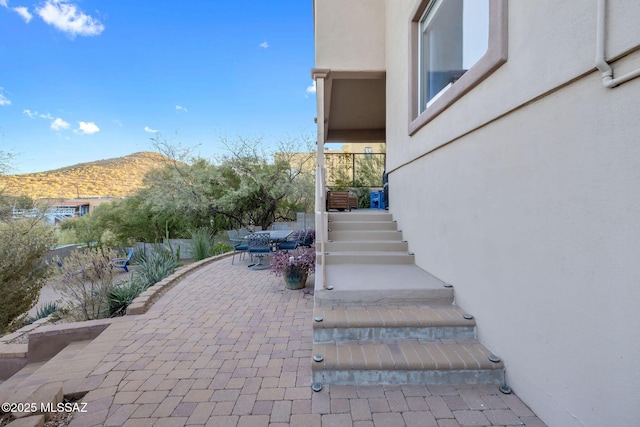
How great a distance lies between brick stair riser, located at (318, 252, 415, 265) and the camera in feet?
14.7

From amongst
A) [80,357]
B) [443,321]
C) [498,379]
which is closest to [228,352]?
[80,357]

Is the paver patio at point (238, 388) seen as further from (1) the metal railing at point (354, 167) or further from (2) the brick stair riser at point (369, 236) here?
(1) the metal railing at point (354, 167)

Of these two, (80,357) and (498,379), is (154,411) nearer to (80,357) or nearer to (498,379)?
(80,357)

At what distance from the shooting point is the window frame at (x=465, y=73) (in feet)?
7.43

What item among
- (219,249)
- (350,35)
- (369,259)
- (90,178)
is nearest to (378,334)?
(369,259)

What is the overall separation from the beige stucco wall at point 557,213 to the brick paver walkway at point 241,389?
522mm

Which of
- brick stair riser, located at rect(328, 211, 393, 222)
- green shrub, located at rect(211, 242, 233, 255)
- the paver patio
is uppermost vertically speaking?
brick stair riser, located at rect(328, 211, 393, 222)

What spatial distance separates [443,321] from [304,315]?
6.29 feet

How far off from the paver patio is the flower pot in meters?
1.17

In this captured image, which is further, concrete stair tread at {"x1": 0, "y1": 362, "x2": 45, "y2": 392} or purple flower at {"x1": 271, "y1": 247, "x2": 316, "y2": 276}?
purple flower at {"x1": 271, "y1": 247, "x2": 316, "y2": 276}

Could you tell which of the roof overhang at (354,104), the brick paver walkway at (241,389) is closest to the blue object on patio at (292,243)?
the brick paver walkway at (241,389)

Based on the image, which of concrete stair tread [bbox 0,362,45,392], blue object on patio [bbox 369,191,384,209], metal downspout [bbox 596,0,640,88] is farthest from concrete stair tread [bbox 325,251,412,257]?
blue object on patio [bbox 369,191,384,209]

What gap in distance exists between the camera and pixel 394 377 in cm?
242

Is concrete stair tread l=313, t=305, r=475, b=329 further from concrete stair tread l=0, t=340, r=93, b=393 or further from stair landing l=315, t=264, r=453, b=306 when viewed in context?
concrete stair tread l=0, t=340, r=93, b=393
